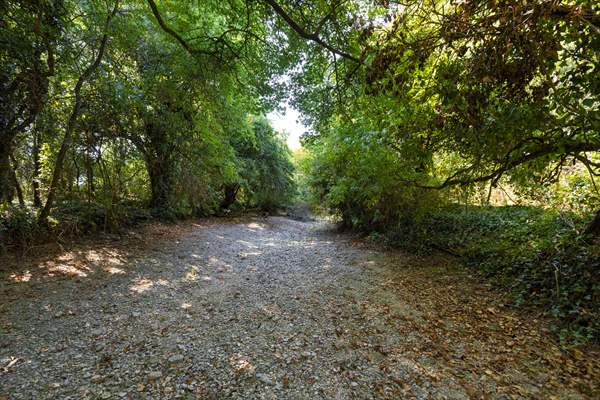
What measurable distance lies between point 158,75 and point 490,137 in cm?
730

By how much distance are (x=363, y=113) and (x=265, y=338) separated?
3.99 meters

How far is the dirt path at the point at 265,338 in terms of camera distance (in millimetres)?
2379

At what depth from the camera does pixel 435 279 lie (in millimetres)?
5055

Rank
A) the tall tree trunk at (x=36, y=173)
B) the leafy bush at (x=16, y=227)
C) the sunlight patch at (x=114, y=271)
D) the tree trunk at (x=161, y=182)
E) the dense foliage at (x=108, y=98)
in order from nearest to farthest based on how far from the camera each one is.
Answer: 1. the dense foliage at (x=108, y=98)
2. the sunlight patch at (x=114, y=271)
3. the leafy bush at (x=16, y=227)
4. the tall tree trunk at (x=36, y=173)
5. the tree trunk at (x=161, y=182)

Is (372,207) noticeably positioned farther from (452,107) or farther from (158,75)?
(158,75)

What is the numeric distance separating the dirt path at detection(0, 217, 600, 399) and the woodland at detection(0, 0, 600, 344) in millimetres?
857

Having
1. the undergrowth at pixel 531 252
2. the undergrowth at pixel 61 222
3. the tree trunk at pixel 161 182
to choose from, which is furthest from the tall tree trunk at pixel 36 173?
the undergrowth at pixel 531 252

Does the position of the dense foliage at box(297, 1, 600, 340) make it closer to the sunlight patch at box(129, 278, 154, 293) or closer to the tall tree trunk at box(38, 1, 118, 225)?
the tall tree trunk at box(38, 1, 118, 225)

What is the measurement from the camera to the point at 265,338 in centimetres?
318

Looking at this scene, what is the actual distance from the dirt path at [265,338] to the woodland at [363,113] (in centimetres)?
86

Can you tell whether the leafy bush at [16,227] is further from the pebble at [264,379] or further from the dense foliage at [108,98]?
the pebble at [264,379]

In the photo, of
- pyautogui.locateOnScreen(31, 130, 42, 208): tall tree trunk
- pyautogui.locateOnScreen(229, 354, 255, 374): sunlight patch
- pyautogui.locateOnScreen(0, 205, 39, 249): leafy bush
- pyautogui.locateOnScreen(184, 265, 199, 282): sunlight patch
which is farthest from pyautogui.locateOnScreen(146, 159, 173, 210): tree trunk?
pyautogui.locateOnScreen(229, 354, 255, 374): sunlight patch

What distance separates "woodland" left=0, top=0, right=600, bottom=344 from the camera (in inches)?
106

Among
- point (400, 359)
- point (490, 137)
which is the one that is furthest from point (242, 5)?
point (400, 359)
